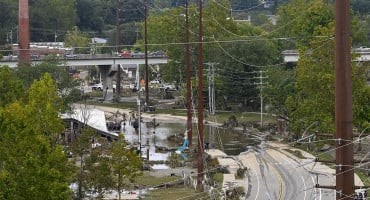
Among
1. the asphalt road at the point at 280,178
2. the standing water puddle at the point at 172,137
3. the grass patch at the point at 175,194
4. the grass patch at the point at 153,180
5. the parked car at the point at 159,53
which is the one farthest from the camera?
the parked car at the point at 159,53

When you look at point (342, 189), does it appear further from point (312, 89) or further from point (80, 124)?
point (80, 124)

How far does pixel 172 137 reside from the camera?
50.2 meters

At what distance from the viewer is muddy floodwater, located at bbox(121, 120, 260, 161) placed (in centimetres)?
4356

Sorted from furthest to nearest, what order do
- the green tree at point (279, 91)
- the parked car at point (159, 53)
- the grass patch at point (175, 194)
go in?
the parked car at point (159, 53), the green tree at point (279, 91), the grass patch at point (175, 194)

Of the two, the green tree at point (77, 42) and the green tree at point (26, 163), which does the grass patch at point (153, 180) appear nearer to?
the green tree at point (26, 163)

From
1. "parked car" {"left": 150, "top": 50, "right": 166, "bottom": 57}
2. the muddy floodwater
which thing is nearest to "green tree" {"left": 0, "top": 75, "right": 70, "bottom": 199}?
the muddy floodwater

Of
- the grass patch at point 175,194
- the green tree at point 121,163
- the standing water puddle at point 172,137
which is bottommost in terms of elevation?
the grass patch at point 175,194

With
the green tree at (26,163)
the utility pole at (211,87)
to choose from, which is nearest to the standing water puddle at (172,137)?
the utility pole at (211,87)

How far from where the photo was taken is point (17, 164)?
2081 cm

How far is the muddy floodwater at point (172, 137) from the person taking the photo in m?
43.6

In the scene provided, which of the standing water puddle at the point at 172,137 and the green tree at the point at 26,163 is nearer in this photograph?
the green tree at the point at 26,163

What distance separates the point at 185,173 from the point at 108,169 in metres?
8.67

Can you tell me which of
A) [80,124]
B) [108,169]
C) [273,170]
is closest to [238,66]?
[80,124]

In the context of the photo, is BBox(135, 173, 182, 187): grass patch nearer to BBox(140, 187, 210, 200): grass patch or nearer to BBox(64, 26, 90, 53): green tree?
BBox(140, 187, 210, 200): grass patch
